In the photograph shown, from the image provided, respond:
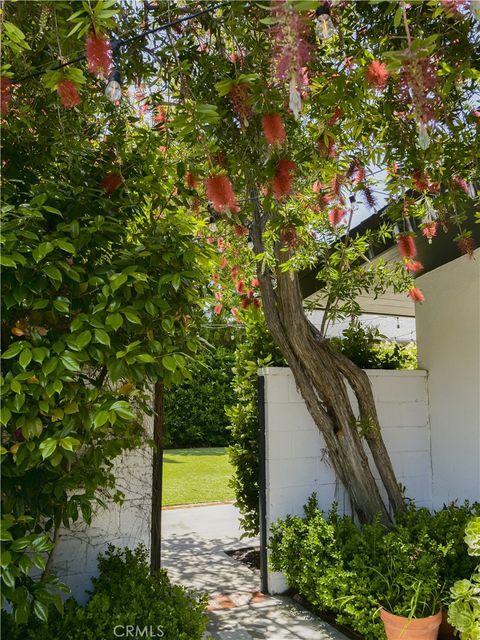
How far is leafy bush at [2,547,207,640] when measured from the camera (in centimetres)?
222

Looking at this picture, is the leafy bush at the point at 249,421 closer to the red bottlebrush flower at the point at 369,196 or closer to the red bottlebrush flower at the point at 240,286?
the red bottlebrush flower at the point at 240,286

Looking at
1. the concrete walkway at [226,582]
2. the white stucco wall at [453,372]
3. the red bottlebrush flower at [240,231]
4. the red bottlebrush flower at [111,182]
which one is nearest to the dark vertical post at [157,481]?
the concrete walkway at [226,582]

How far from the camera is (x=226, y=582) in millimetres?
4027

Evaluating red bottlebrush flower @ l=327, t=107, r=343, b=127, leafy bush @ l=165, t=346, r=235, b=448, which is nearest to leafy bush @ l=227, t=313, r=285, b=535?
red bottlebrush flower @ l=327, t=107, r=343, b=127

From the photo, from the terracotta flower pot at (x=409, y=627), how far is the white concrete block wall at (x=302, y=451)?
1.07 meters

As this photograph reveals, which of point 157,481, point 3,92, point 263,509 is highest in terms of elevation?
point 3,92

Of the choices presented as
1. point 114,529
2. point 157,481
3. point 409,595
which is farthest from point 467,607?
point 114,529

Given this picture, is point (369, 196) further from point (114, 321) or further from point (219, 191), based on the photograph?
point (114, 321)

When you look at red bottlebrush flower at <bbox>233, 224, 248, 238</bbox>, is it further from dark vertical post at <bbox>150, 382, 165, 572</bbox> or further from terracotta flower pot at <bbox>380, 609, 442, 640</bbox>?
terracotta flower pot at <bbox>380, 609, 442, 640</bbox>

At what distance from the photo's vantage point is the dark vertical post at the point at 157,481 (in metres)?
3.21

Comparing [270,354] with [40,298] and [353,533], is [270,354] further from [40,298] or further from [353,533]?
[40,298]

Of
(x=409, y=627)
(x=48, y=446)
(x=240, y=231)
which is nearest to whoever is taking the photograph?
(x=48, y=446)

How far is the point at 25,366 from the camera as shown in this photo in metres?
1.85

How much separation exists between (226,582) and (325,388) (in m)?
1.62
